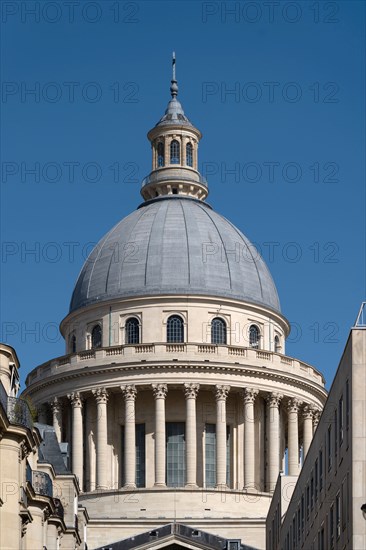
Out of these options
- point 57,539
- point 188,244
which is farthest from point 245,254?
point 57,539

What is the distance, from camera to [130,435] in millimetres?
135875

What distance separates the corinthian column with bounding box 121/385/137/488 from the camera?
135m

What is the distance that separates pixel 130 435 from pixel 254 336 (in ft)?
36.2

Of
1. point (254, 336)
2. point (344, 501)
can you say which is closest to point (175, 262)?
point (254, 336)

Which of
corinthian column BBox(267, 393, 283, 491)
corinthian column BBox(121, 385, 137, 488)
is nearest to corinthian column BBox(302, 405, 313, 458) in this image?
corinthian column BBox(267, 393, 283, 491)

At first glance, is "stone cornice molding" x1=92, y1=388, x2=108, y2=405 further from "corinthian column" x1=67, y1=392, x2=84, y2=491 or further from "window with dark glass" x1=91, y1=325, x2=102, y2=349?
"window with dark glass" x1=91, y1=325, x2=102, y2=349

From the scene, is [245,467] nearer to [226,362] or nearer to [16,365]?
[226,362]

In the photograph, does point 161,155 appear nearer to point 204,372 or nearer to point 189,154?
point 189,154

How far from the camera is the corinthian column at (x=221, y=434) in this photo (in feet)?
445

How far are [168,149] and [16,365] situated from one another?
272 feet

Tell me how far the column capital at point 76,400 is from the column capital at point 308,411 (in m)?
15.0

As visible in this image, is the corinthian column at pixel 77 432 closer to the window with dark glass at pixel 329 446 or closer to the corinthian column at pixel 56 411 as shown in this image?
the corinthian column at pixel 56 411

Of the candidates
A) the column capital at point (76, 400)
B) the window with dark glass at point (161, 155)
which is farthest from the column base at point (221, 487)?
the window with dark glass at point (161, 155)

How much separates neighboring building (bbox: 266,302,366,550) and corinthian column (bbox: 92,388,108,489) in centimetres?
5290
